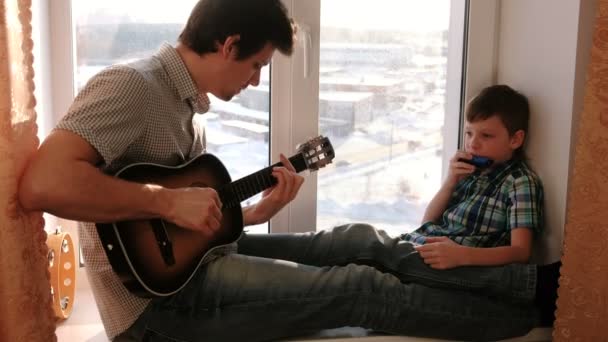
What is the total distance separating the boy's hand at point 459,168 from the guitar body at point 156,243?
68 centimetres

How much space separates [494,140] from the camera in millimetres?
1718

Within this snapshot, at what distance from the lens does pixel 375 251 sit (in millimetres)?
1618

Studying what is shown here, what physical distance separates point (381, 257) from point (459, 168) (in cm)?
34

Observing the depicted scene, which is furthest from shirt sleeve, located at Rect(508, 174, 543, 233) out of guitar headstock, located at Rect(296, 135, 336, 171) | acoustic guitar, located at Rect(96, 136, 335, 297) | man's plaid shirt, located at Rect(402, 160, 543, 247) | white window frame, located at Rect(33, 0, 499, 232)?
acoustic guitar, located at Rect(96, 136, 335, 297)

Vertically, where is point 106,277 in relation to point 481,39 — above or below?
below

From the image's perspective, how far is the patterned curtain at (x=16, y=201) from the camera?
1145mm

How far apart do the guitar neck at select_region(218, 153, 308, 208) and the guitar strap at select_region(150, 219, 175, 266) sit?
0.52 feet

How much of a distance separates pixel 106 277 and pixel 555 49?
1.13 metres

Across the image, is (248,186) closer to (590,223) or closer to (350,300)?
(350,300)

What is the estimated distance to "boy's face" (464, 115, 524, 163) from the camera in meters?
1.71

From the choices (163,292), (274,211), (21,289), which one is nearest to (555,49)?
(274,211)

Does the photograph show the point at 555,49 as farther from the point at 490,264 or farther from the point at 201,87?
the point at 201,87

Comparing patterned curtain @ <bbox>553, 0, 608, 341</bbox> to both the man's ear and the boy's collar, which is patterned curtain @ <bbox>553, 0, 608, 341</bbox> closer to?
the boy's collar

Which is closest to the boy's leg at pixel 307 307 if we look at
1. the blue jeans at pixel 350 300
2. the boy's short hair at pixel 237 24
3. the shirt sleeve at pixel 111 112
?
the blue jeans at pixel 350 300
